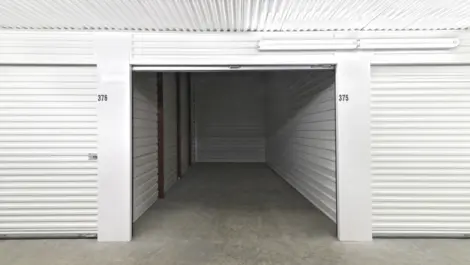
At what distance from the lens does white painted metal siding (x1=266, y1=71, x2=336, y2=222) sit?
471cm

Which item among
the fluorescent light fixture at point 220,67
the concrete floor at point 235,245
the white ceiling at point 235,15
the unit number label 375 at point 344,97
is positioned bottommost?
the concrete floor at point 235,245

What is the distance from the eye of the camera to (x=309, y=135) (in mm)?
5918

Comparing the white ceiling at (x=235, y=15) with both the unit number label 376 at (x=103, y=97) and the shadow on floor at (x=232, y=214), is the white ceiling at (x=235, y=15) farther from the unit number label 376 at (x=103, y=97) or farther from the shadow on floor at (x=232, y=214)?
the shadow on floor at (x=232, y=214)

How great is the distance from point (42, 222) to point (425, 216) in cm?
436

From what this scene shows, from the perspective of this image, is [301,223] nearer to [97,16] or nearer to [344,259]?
[344,259]

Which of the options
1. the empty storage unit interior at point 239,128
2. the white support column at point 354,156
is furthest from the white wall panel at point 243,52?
the empty storage unit interior at point 239,128

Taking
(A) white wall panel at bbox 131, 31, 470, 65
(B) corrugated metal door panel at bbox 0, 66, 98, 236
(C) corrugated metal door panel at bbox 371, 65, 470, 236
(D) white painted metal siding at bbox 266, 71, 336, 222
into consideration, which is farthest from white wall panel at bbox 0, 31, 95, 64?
(C) corrugated metal door panel at bbox 371, 65, 470, 236

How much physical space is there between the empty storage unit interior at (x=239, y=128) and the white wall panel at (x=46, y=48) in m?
0.96

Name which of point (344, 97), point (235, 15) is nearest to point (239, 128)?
point (344, 97)

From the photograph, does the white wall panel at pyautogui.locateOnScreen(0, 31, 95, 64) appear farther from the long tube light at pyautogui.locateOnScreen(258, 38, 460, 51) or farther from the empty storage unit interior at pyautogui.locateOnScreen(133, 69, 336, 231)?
the long tube light at pyautogui.locateOnScreen(258, 38, 460, 51)

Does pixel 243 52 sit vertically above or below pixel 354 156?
above

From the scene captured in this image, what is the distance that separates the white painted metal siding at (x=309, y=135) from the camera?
4715 millimetres

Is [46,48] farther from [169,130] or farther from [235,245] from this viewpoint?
[169,130]

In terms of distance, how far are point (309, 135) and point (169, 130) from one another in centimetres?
314
